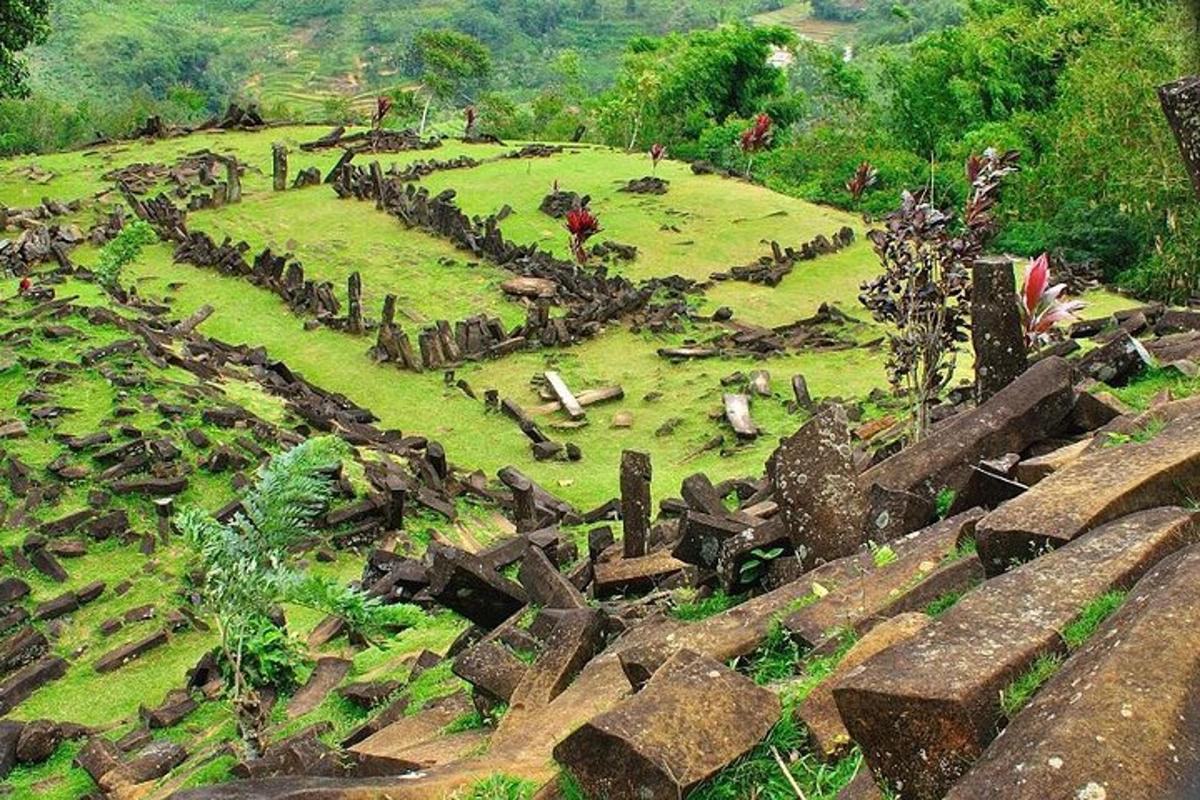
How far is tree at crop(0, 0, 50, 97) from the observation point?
25969 millimetres

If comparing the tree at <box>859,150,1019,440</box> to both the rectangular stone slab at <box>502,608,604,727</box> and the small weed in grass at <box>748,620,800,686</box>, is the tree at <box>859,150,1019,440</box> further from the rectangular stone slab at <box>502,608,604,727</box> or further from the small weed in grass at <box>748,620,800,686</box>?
the small weed in grass at <box>748,620,800,686</box>

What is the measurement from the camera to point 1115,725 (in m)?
2.52

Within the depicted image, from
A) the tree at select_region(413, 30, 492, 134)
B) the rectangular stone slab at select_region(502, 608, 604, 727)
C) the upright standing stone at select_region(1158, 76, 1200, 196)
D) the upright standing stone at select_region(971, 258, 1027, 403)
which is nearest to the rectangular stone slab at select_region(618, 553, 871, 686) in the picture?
the rectangular stone slab at select_region(502, 608, 604, 727)

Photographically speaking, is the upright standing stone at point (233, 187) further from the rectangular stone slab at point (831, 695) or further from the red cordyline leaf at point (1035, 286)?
the rectangular stone slab at point (831, 695)

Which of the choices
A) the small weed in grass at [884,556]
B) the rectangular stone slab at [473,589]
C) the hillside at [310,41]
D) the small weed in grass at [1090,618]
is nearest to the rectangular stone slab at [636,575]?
the rectangular stone slab at [473,589]

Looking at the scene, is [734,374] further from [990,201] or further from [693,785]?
[693,785]

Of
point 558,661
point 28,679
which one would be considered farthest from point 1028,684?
point 28,679

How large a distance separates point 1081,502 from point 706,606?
2172 mm

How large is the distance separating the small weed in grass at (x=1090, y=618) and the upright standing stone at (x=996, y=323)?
4.04 meters

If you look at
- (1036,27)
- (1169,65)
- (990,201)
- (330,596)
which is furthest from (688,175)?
(330,596)

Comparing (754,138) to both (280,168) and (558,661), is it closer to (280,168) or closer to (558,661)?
(280,168)

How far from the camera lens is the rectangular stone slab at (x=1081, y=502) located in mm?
3982

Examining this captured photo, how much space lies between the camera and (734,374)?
52.0 ft

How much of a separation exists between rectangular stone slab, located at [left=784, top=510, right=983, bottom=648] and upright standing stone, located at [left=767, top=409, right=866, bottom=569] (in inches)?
18.1
